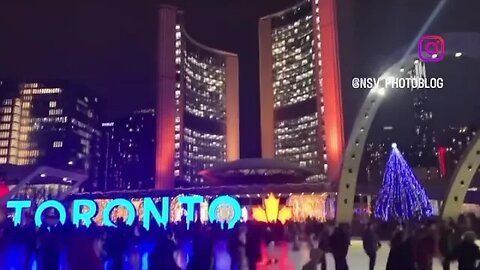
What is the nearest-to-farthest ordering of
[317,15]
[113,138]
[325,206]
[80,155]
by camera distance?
[325,206] → [317,15] → [80,155] → [113,138]

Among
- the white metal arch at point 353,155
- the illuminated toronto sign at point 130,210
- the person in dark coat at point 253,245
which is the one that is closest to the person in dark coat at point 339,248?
the person in dark coat at point 253,245

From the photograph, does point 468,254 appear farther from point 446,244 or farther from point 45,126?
point 45,126

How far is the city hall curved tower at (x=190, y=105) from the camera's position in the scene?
93.0m

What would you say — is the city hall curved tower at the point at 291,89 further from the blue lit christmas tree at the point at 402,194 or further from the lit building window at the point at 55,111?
the lit building window at the point at 55,111

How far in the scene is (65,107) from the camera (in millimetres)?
137750

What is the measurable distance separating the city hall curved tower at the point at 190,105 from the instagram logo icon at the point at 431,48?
6651cm

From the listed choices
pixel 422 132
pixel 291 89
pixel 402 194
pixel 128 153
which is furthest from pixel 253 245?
pixel 128 153

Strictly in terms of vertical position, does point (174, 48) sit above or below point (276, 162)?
above

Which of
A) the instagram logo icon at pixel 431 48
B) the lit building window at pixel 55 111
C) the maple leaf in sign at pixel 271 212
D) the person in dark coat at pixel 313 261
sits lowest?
the person in dark coat at pixel 313 261

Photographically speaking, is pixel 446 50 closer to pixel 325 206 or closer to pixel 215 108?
pixel 325 206

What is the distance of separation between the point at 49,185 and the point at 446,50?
3771 inches

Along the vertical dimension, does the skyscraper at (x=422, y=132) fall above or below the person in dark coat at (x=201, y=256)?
above

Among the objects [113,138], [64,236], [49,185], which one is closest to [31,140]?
[49,185]

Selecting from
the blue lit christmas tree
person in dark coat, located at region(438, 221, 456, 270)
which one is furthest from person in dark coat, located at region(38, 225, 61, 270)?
the blue lit christmas tree
